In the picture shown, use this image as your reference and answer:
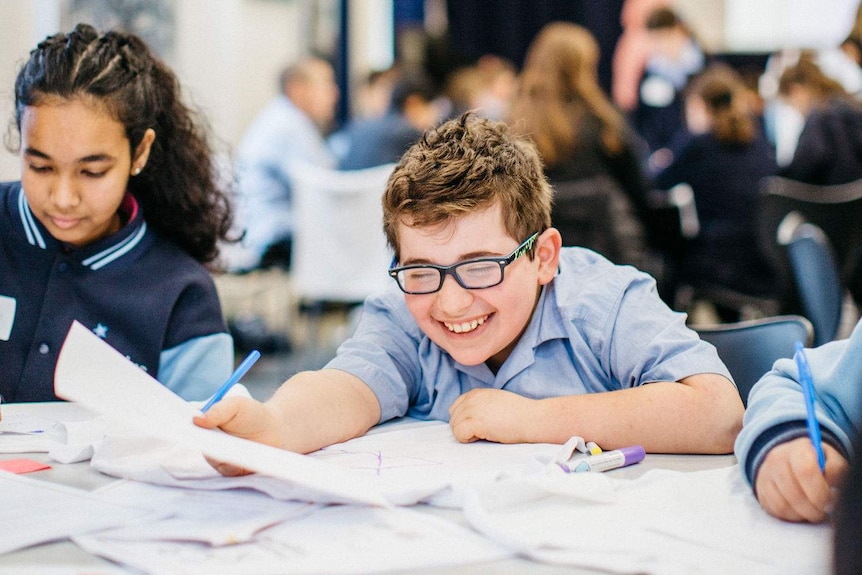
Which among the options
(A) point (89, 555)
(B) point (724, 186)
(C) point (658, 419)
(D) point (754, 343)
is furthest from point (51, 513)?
(B) point (724, 186)

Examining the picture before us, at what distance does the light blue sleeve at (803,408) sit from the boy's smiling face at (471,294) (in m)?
0.34

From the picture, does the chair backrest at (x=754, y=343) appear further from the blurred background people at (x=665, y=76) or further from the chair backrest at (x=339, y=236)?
the blurred background people at (x=665, y=76)

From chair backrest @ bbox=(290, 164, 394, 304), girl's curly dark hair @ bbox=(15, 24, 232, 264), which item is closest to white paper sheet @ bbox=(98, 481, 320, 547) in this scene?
girl's curly dark hair @ bbox=(15, 24, 232, 264)

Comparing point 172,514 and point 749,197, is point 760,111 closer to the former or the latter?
point 749,197

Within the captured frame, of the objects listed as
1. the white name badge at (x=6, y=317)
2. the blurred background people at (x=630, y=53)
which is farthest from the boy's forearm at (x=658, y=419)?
the blurred background people at (x=630, y=53)

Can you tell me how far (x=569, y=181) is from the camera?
131 inches

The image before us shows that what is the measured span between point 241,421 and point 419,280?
0.31 meters

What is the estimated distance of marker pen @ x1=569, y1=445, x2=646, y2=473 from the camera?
0.96 metres

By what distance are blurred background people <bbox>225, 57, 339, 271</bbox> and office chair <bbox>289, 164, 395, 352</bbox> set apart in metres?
0.31

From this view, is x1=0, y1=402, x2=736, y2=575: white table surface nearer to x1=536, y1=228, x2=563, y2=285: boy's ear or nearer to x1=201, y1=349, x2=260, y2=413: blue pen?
x1=201, y1=349, x2=260, y2=413: blue pen

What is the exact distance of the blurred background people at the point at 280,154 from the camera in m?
4.49

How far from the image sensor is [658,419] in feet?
3.45

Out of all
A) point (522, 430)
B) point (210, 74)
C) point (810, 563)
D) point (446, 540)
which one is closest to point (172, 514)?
point (446, 540)

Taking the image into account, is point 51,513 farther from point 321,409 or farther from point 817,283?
point 817,283
